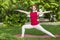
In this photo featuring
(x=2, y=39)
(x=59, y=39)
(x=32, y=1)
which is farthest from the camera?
(x=59, y=39)

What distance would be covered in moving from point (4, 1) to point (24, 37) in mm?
5207

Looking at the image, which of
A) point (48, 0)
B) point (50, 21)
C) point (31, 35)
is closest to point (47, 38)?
point (31, 35)

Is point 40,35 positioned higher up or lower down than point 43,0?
lower down

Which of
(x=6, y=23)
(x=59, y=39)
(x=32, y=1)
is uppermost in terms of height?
(x=32, y=1)

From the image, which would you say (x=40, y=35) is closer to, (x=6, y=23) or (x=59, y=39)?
(x=59, y=39)

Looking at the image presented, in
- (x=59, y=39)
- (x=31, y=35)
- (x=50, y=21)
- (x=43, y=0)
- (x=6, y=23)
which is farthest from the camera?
(x=50, y=21)

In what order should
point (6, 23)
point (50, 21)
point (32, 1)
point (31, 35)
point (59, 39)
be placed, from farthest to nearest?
point (50, 21), point (31, 35), point (59, 39), point (6, 23), point (32, 1)

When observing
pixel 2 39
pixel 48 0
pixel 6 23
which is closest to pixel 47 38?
pixel 2 39

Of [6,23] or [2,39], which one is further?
[2,39]

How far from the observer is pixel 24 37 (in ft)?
32.6

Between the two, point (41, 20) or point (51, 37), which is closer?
point (51, 37)

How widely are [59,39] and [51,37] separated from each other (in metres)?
0.50

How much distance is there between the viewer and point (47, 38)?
9617mm

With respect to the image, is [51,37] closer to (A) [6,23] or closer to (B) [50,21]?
(A) [6,23]
